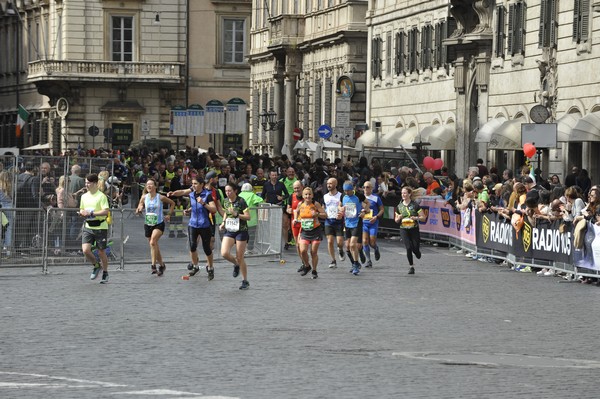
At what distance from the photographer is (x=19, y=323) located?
20.7 meters

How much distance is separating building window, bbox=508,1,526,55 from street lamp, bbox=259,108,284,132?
2743 cm

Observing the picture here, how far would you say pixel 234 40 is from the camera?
98.4 metres

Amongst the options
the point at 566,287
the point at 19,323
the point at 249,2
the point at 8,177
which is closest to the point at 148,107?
the point at 249,2

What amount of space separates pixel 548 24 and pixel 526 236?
17.9 m

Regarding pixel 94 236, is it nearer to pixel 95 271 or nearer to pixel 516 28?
pixel 95 271

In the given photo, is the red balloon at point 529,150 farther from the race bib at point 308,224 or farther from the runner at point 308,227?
the race bib at point 308,224

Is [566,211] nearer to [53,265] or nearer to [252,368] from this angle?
[53,265]

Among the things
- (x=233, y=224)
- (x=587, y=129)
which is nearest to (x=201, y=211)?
(x=233, y=224)

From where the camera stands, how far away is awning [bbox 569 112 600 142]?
139 feet

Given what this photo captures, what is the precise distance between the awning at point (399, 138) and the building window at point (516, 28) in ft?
28.3

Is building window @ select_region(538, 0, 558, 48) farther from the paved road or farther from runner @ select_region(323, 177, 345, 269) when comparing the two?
the paved road

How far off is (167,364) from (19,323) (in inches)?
179

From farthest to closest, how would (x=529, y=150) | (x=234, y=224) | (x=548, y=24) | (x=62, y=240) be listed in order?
(x=548, y=24) → (x=529, y=150) → (x=62, y=240) → (x=234, y=224)

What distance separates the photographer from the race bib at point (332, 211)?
31062 millimetres
